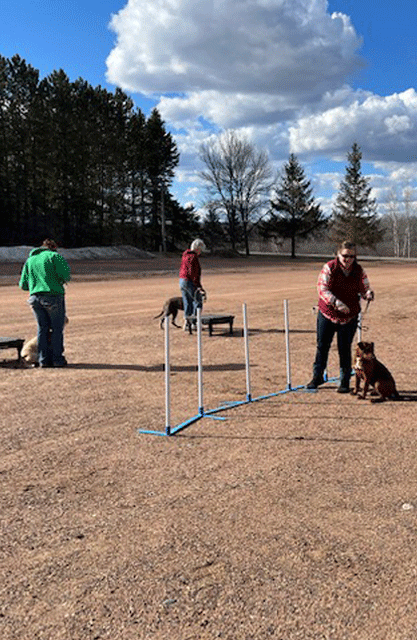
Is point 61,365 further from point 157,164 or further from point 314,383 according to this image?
point 157,164

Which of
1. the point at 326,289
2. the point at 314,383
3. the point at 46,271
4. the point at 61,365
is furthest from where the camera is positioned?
the point at 61,365

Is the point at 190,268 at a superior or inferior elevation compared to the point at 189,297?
superior

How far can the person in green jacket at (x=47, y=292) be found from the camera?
31.0 ft

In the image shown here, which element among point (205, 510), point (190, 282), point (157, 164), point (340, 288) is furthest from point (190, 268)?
point (157, 164)

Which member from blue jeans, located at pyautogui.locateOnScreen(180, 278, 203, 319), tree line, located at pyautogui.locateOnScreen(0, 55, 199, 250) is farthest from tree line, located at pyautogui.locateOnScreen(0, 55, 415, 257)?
blue jeans, located at pyautogui.locateOnScreen(180, 278, 203, 319)

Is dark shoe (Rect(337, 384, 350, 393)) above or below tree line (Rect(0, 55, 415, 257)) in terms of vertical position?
below

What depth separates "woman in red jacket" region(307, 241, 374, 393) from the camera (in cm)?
761

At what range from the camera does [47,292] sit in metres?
9.48

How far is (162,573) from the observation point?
3619mm

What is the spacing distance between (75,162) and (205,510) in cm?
5357

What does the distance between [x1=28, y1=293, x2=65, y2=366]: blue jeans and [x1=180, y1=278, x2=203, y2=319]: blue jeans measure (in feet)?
11.4

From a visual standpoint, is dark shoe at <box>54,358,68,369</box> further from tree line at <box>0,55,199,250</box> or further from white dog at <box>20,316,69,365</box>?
tree line at <box>0,55,199,250</box>

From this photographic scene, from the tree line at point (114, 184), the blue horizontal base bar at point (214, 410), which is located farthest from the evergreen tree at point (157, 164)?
the blue horizontal base bar at point (214, 410)

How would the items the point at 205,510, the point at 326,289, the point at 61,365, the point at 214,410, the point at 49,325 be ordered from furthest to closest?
1. the point at 61,365
2. the point at 49,325
3. the point at 326,289
4. the point at 214,410
5. the point at 205,510
